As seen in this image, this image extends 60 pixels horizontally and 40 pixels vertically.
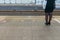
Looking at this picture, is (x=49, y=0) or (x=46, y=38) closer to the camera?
(x=46, y=38)

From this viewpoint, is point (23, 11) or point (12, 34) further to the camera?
point (23, 11)

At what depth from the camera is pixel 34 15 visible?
9.80 m

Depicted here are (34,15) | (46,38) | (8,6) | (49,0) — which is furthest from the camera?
(8,6)

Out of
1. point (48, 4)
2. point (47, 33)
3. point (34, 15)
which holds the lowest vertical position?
point (34, 15)

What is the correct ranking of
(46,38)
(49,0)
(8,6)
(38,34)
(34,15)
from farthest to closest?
(8,6)
(34,15)
(49,0)
(38,34)
(46,38)

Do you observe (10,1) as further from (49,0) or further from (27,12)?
(49,0)

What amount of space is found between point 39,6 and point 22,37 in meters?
5.26

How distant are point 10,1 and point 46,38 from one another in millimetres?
5634

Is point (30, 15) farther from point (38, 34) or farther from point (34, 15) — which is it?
point (38, 34)

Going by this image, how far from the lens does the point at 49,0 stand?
23.5 ft

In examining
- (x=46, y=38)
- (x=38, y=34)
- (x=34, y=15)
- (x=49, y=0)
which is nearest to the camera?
(x=46, y=38)

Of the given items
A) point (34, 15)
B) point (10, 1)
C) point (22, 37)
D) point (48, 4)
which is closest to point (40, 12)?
point (34, 15)

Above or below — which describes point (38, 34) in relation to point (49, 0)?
below

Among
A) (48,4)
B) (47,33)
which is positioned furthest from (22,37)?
(48,4)
